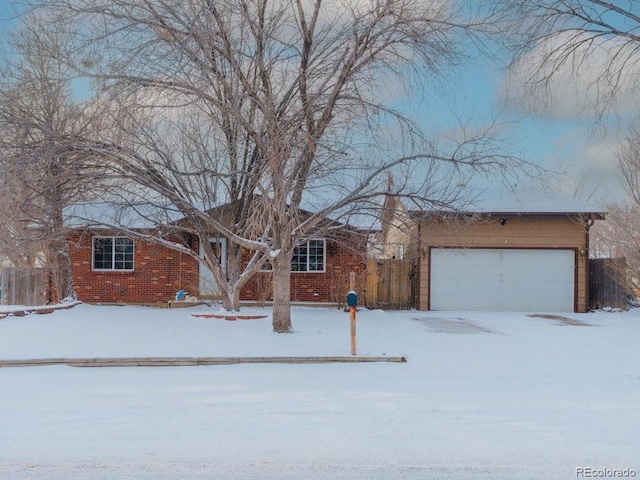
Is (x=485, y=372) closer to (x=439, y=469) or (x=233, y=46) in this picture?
(x=439, y=469)

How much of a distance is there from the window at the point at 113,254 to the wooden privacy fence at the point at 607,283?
53.6ft

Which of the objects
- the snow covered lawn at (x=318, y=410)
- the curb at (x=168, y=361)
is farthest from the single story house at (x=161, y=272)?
the curb at (x=168, y=361)

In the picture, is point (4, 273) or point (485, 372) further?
point (4, 273)

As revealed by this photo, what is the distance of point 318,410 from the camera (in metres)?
6.57

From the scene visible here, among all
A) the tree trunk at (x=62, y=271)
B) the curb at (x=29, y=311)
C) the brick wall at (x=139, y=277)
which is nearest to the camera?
the curb at (x=29, y=311)

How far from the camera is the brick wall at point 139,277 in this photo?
67.7ft

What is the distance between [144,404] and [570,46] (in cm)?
802

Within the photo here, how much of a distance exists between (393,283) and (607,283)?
7.33m

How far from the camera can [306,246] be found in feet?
68.3

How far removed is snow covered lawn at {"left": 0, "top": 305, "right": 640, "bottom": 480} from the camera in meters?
4.92

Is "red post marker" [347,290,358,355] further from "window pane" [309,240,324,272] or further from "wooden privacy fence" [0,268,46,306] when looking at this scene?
"wooden privacy fence" [0,268,46,306]

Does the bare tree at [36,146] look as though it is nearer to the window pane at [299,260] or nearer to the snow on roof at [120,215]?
the snow on roof at [120,215]

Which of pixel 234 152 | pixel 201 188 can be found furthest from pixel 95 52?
pixel 201 188

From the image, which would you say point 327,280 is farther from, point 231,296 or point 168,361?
point 168,361
